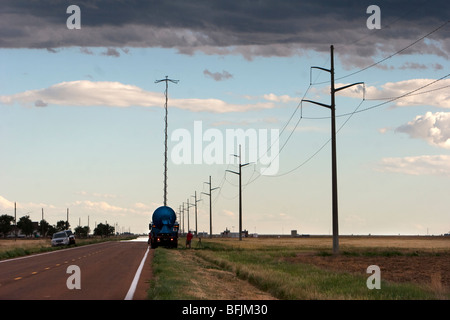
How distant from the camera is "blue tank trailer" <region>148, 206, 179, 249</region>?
66.4 meters

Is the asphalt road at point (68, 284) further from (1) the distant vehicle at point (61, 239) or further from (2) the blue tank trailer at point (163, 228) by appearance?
(1) the distant vehicle at point (61, 239)

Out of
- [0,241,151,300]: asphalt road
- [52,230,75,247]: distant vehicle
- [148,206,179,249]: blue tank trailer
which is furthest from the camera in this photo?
[52,230,75,247]: distant vehicle

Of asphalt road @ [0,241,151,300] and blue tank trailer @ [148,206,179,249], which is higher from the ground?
blue tank trailer @ [148,206,179,249]

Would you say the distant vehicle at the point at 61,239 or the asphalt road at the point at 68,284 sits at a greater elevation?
the distant vehicle at the point at 61,239

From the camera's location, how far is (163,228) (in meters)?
66.8

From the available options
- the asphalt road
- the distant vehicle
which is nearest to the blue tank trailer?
the distant vehicle

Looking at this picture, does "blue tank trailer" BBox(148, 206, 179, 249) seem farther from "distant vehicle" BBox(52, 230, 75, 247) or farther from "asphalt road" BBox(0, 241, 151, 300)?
"asphalt road" BBox(0, 241, 151, 300)

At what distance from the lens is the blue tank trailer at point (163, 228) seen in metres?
66.4

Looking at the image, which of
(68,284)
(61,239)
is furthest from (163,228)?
(68,284)

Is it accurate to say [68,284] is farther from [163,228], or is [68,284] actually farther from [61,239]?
[61,239]

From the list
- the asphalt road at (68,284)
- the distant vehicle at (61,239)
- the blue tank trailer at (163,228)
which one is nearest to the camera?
the asphalt road at (68,284)

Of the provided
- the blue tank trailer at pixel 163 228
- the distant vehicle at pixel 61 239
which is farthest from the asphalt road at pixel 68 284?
the distant vehicle at pixel 61 239
